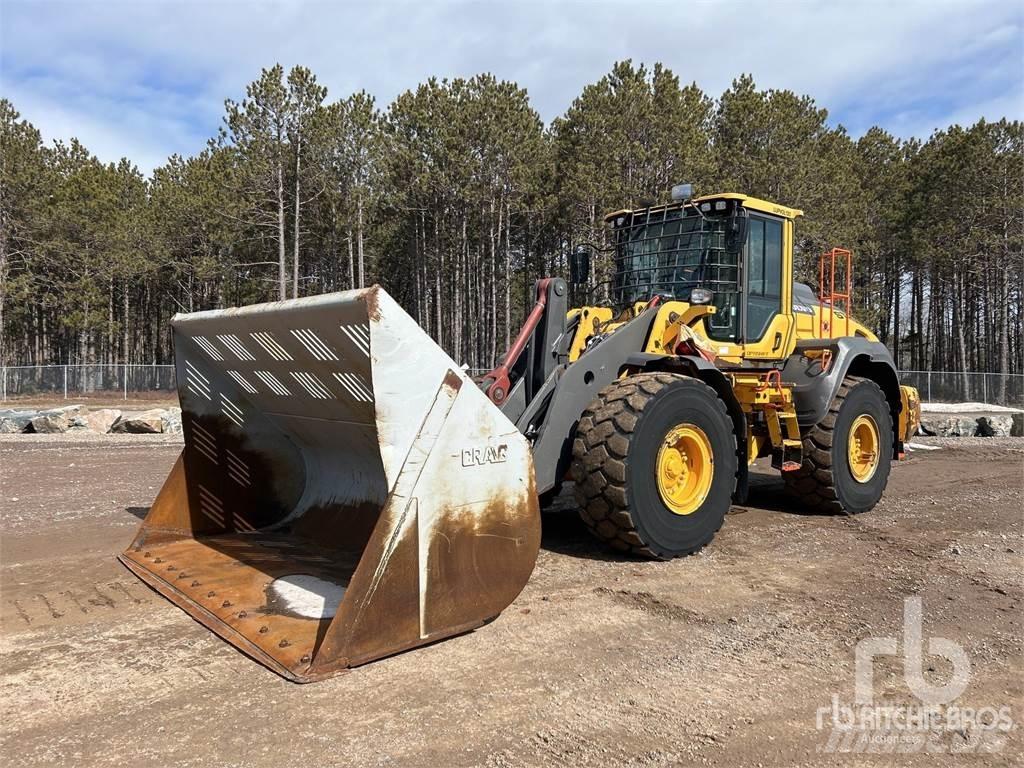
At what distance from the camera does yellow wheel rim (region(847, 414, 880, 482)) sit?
7.18 meters

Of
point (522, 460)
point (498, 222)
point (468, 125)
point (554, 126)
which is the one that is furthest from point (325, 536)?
point (554, 126)

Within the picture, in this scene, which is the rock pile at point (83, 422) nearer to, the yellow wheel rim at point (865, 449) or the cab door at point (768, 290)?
the cab door at point (768, 290)

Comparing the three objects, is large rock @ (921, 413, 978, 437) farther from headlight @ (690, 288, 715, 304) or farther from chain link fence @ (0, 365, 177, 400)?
chain link fence @ (0, 365, 177, 400)

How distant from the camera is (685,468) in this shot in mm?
5133

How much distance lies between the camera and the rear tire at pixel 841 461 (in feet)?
21.8

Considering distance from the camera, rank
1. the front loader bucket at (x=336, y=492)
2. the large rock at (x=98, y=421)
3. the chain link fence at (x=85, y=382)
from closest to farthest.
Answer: the front loader bucket at (x=336, y=492), the large rock at (x=98, y=421), the chain link fence at (x=85, y=382)

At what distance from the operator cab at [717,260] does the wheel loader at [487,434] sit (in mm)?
19

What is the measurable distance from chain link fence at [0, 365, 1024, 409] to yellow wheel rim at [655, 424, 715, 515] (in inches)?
965

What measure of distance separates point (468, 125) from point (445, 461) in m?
23.8

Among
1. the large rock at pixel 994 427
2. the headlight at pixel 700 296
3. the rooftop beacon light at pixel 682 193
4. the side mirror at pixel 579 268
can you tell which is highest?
the rooftop beacon light at pixel 682 193

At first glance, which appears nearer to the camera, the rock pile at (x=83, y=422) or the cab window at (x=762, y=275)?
the cab window at (x=762, y=275)

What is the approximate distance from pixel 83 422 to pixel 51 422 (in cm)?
56

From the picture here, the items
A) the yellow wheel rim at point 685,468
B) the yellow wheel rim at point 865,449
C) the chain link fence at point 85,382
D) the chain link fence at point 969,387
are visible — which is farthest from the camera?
the chain link fence at point 969,387

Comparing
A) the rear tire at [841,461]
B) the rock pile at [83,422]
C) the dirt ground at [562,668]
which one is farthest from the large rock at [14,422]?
the rear tire at [841,461]
